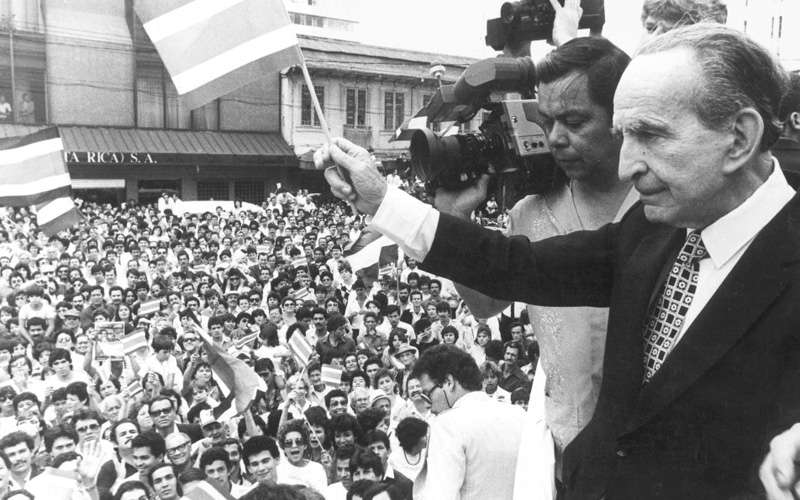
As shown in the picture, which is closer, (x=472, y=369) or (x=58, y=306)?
(x=472, y=369)

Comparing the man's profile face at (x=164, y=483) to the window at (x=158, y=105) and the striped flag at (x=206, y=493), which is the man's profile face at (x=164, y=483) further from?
the window at (x=158, y=105)

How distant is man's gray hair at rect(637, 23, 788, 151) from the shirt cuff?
1.68 ft

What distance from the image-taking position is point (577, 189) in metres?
2.09

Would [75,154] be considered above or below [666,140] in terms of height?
below

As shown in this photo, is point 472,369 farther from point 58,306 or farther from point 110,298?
point 110,298

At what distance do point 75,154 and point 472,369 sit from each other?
2318 centimetres

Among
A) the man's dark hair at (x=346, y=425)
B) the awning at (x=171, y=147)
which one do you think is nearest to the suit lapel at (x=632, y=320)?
the man's dark hair at (x=346, y=425)

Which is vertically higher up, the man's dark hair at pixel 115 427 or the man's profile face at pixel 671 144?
the man's profile face at pixel 671 144

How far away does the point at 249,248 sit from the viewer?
1487 cm

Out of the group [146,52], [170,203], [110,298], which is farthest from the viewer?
[146,52]

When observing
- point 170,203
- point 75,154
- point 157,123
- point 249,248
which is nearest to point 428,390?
point 249,248

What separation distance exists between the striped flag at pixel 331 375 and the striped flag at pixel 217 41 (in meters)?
4.35

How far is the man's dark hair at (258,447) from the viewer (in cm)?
527

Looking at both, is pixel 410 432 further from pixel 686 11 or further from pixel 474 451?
pixel 686 11
